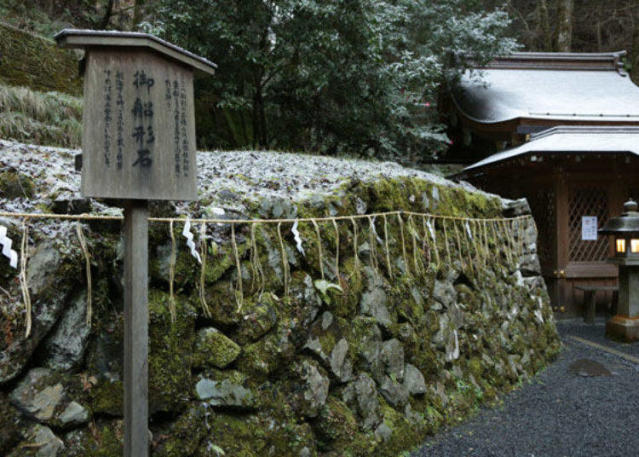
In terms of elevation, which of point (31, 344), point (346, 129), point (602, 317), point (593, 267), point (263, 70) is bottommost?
point (602, 317)

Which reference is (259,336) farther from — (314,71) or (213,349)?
(314,71)

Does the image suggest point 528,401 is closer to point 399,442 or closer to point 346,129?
point 399,442

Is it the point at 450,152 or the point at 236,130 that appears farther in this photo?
the point at 450,152

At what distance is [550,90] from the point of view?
12172 mm

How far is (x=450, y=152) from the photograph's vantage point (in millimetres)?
13875

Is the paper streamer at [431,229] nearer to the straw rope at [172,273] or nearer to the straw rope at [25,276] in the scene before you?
the straw rope at [172,273]

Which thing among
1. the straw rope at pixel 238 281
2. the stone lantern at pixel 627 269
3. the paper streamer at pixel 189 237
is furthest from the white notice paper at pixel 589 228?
the paper streamer at pixel 189 237

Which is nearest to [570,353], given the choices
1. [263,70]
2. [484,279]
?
[484,279]

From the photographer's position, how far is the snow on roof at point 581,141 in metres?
8.41

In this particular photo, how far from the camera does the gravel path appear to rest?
389 cm

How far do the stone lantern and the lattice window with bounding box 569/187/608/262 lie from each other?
1.60 meters

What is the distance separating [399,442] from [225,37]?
5932 mm

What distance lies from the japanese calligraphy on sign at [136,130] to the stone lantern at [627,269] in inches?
303

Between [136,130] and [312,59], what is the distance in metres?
5.91
